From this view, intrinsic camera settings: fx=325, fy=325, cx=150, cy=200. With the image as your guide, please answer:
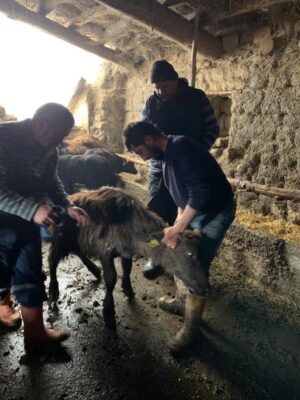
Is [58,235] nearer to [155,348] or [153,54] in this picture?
[155,348]

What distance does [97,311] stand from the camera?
160 inches

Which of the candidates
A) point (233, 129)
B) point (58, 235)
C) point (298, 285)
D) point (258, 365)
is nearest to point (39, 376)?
point (58, 235)

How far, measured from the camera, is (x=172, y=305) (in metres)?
4.05

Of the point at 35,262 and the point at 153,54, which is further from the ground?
the point at 153,54

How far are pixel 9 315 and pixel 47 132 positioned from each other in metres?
2.17

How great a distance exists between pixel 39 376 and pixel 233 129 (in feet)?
16.9

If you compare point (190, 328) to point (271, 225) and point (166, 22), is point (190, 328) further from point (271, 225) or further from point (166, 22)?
point (166, 22)

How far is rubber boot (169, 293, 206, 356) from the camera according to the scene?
10.8 feet

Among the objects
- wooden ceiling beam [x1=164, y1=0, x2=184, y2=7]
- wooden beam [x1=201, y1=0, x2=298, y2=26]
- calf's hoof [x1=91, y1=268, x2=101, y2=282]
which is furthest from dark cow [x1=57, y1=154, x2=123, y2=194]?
wooden beam [x1=201, y1=0, x2=298, y2=26]

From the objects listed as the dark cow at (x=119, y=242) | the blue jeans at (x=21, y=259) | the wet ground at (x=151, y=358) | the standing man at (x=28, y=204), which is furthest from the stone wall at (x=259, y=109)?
the blue jeans at (x=21, y=259)

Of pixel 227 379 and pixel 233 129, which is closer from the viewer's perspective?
pixel 227 379

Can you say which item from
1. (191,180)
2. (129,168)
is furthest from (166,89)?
(129,168)

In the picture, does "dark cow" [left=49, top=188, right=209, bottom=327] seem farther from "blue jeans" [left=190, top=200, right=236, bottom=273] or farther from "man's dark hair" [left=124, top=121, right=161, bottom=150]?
"man's dark hair" [left=124, top=121, right=161, bottom=150]

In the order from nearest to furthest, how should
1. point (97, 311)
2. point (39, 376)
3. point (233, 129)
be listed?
1. point (39, 376)
2. point (97, 311)
3. point (233, 129)
